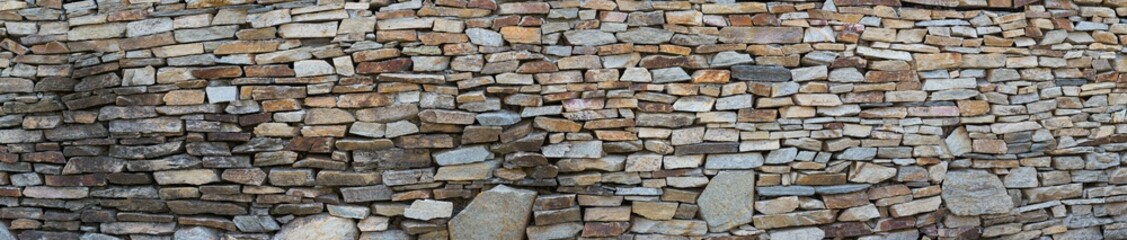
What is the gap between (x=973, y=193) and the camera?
12.7 feet

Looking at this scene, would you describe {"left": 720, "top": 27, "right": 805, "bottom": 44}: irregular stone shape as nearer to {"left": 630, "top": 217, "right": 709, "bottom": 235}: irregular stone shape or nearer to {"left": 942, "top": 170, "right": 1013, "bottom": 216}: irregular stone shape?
{"left": 630, "top": 217, "right": 709, "bottom": 235}: irregular stone shape

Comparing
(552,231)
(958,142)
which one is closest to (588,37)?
(552,231)

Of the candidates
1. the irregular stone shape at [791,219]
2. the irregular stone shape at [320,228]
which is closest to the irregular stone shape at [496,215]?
the irregular stone shape at [320,228]

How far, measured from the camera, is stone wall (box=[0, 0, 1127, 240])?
3572 millimetres

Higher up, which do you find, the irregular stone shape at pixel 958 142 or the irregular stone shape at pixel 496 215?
the irregular stone shape at pixel 958 142

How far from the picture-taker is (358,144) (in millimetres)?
3586

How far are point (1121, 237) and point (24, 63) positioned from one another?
505 cm

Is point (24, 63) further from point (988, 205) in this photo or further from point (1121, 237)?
point (1121, 237)

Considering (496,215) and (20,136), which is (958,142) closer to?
(496,215)

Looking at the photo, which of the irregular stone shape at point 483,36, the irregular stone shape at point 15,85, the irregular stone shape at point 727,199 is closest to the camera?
the irregular stone shape at point 483,36

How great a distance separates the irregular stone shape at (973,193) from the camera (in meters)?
3.85

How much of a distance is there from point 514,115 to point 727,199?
960mm

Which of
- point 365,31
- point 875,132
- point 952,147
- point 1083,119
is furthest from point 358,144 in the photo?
point 1083,119

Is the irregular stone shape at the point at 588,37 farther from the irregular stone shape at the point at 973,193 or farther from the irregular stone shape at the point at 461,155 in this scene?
the irregular stone shape at the point at 973,193
